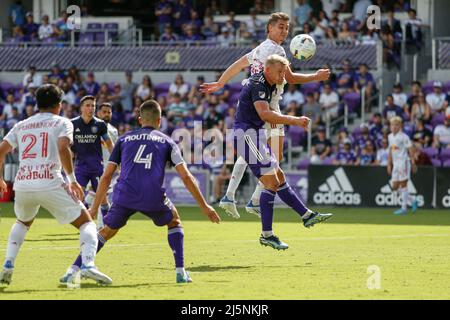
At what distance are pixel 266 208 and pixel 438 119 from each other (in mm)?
15682

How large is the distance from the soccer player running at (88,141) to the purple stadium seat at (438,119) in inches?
506

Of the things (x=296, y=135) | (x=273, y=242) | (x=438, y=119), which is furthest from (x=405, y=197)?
A: (x=273, y=242)

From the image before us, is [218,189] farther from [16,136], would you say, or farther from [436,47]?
[16,136]

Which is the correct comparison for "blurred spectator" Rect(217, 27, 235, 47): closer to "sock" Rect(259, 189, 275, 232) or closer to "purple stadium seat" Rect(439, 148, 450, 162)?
"purple stadium seat" Rect(439, 148, 450, 162)

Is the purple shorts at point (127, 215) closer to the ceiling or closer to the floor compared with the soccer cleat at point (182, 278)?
closer to the ceiling

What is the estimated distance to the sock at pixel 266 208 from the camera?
14578mm

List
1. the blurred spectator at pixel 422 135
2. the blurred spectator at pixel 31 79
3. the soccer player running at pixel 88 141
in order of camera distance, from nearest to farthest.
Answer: the soccer player running at pixel 88 141
the blurred spectator at pixel 422 135
the blurred spectator at pixel 31 79

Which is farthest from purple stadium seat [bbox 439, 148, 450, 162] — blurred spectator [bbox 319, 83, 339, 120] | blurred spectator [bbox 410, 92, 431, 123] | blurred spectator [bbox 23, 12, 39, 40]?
blurred spectator [bbox 23, 12, 39, 40]

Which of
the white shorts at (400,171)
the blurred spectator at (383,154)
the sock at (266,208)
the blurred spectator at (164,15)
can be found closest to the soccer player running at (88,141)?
the sock at (266,208)

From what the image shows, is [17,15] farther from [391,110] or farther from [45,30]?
[391,110]

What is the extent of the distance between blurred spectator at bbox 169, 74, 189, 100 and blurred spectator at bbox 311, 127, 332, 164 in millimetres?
4887

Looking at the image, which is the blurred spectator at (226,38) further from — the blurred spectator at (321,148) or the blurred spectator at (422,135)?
the blurred spectator at (422,135)

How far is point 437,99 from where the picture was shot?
2997cm

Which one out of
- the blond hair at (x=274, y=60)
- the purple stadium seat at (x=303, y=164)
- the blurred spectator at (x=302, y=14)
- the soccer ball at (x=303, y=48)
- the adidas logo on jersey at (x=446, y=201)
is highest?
the blurred spectator at (x=302, y=14)
